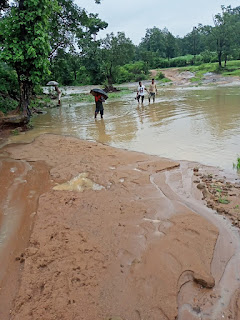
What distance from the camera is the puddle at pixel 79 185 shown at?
4617 mm

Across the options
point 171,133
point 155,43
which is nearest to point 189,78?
point 155,43

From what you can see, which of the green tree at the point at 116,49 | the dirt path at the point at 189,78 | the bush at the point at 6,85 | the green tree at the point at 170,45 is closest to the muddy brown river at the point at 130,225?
the bush at the point at 6,85

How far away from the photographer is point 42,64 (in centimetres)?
915

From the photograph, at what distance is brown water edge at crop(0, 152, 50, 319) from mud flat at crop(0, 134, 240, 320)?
0.6 inches

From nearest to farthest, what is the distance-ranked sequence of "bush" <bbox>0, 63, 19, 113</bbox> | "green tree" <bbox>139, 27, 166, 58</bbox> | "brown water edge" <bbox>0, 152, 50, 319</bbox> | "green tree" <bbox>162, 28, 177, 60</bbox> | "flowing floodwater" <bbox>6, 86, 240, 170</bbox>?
"brown water edge" <bbox>0, 152, 50, 319</bbox>, "flowing floodwater" <bbox>6, 86, 240, 170</bbox>, "bush" <bbox>0, 63, 19, 113</bbox>, "green tree" <bbox>162, 28, 177, 60</bbox>, "green tree" <bbox>139, 27, 166, 58</bbox>

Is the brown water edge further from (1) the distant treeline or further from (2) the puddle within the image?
(1) the distant treeline

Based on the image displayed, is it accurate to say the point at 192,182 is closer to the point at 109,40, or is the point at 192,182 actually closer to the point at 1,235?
the point at 1,235

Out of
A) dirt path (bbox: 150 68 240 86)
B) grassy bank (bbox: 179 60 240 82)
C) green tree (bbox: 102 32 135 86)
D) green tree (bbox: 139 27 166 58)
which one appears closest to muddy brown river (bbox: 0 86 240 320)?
green tree (bbox: 102 32 135 86)

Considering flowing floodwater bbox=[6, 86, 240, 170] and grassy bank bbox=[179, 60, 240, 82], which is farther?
grassy bank bbox=[179, 60, 240, 82]

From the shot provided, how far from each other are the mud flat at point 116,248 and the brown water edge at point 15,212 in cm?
1

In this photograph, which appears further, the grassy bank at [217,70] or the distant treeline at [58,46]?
the grassy bank at [217,70]

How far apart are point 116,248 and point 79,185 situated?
193 cm

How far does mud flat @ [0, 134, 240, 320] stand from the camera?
7.66ft

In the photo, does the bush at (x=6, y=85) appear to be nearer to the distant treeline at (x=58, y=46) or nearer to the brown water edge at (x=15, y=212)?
the distant treeline at (x=58, y=46)
